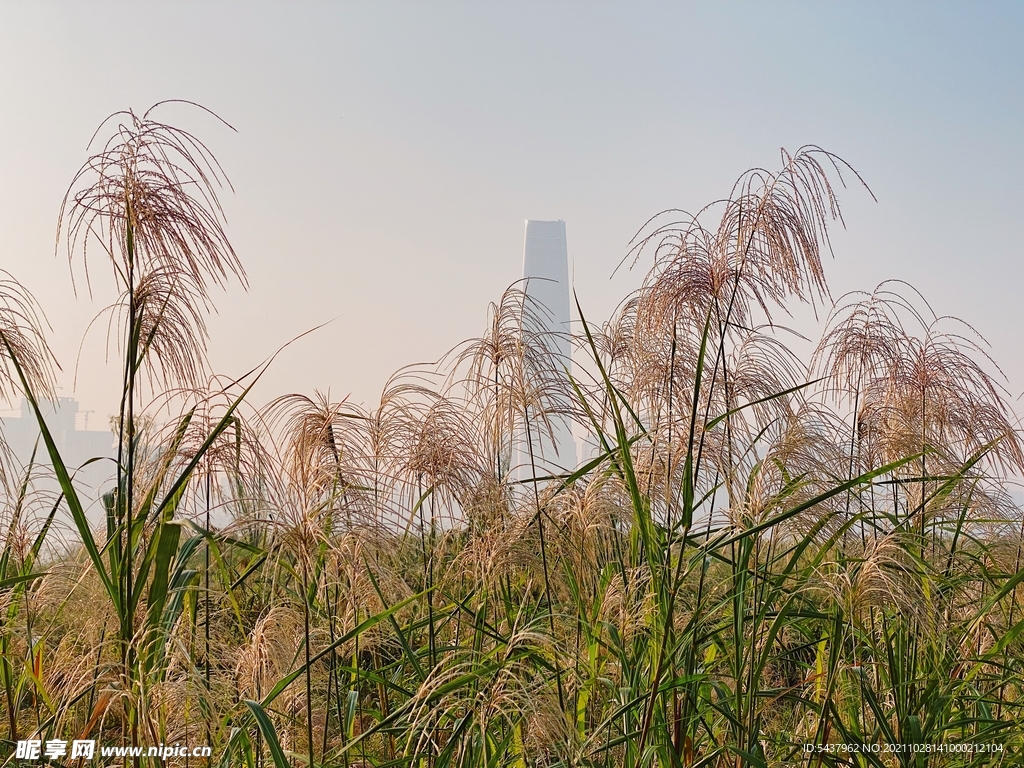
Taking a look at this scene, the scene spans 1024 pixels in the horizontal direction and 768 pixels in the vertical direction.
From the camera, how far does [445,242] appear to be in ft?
18.7

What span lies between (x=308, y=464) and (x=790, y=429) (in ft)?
4.21

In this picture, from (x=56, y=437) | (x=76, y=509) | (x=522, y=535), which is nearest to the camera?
(x=76, y=509)

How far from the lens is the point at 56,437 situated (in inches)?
100.0

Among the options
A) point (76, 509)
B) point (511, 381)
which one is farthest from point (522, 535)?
point (76, 509)

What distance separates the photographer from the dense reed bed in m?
1.64

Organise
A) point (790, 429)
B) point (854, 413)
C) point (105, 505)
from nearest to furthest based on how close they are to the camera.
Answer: point (105, 505)
point (790, 429)
point (854, 413)

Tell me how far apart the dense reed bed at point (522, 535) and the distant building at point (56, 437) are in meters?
0.10

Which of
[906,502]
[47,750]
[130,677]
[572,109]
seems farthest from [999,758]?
[572,109]

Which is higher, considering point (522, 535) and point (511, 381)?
point (511, 381)

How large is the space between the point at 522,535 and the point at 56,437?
1.45 metres

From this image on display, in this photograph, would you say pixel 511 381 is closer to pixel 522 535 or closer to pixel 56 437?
pixel 522 535

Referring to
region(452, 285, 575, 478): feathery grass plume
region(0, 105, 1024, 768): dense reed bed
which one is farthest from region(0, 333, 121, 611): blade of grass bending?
region(452, 285, 575, 478): feathery grass plume

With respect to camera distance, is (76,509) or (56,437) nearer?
(76,509)

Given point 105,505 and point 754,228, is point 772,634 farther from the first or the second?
point 105,505
